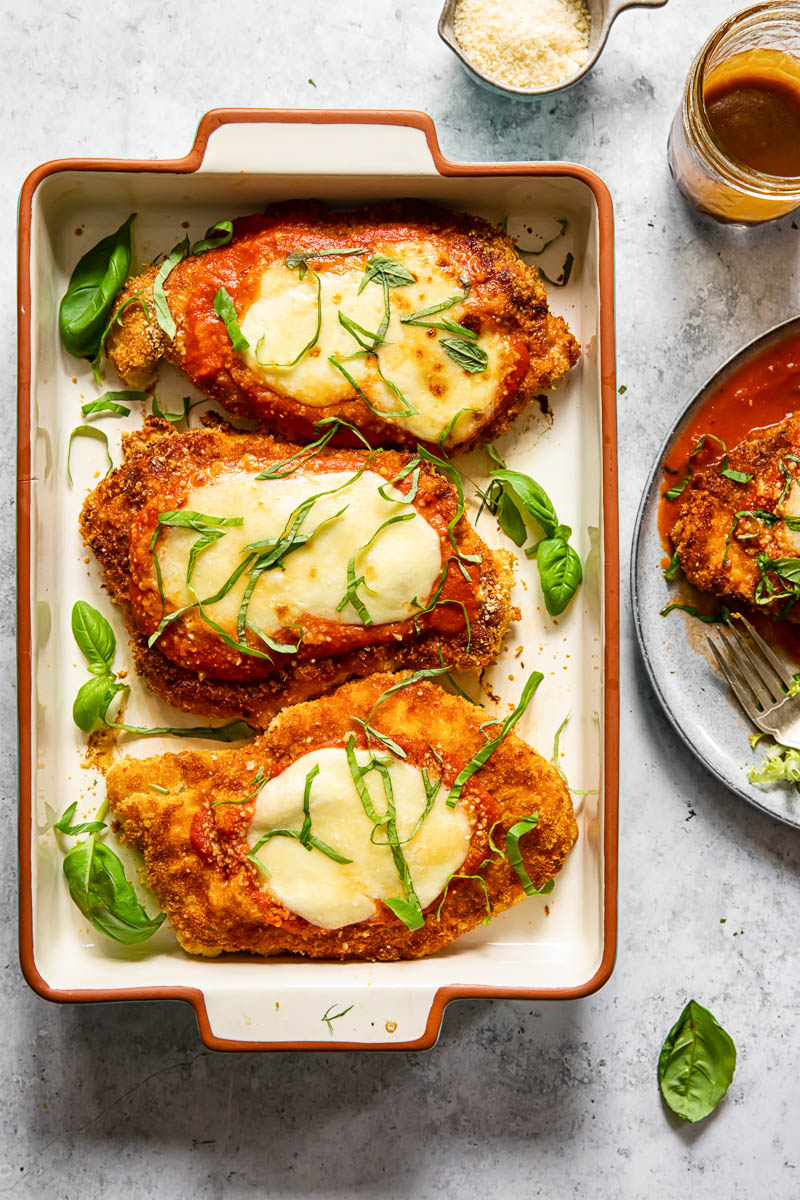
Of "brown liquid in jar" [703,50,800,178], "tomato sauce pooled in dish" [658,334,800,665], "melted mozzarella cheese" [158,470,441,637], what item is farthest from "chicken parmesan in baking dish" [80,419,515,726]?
"brown liquid in jar" [703,50,800,178]

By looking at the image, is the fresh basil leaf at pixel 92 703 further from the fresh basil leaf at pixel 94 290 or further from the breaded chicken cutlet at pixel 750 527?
the breaded chicken cutlet at pixel 750 527

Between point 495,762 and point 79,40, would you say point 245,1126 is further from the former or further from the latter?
point 79,40

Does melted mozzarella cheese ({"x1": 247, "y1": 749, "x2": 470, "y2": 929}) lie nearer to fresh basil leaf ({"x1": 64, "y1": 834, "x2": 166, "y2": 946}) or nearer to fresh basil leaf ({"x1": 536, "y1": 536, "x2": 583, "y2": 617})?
fresh basil leaf ({"x1": 64, "y1": 834, "x2": 166, "y2": 946})

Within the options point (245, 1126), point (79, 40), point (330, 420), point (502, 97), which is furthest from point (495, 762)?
point (79, 40)

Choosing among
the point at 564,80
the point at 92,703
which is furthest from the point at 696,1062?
the point at 564,80

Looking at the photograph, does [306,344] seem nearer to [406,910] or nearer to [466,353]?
[466,353]
